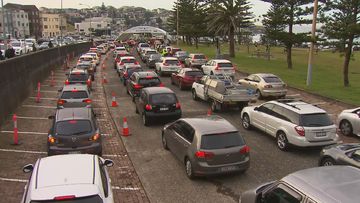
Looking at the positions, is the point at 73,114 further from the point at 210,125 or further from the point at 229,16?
the point at 229,16

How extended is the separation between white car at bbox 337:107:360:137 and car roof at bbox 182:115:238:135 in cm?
651

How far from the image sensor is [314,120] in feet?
43.3

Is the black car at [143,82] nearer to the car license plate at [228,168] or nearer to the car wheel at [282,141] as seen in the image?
the car wheel at [282,141]

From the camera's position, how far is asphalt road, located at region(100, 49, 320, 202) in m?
10.1

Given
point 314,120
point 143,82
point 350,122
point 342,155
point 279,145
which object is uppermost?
point 143,82

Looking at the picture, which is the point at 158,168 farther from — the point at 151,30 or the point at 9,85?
the point at 151,30

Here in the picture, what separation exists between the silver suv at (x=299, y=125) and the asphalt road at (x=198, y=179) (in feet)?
1.69

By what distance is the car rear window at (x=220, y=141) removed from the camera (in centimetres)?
1062

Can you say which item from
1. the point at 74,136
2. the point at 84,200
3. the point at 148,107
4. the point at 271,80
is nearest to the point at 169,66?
the point at 271,80

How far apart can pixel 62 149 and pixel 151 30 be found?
116822 mm

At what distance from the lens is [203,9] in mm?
72125

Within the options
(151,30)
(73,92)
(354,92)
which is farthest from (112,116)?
(151,30)

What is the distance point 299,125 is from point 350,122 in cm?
358

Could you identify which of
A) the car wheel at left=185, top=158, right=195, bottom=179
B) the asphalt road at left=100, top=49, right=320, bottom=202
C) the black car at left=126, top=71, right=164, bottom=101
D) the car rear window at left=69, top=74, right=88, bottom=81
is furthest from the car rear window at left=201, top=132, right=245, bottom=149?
the car rear window at left=69, top=74, right=88, bottom=81
